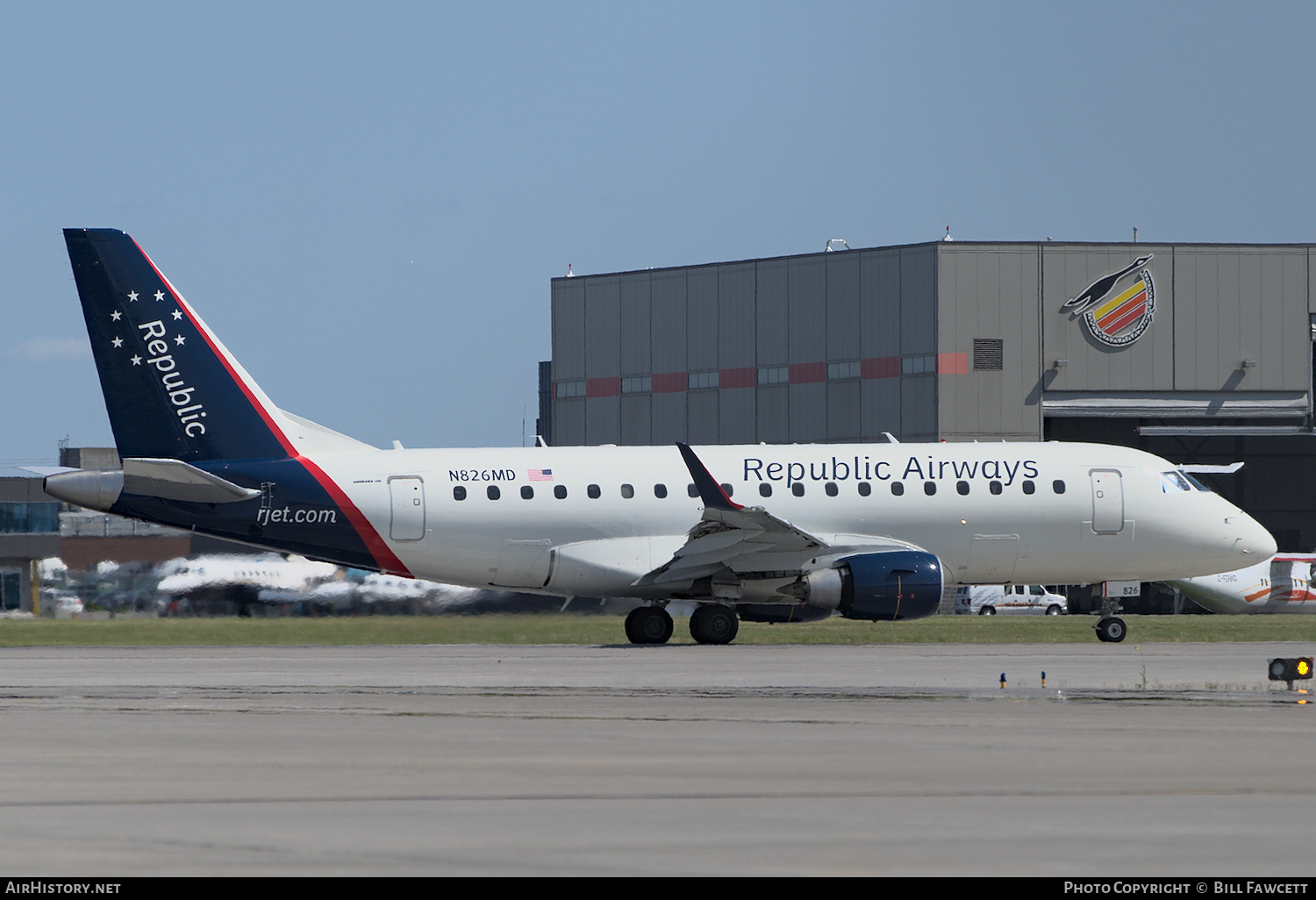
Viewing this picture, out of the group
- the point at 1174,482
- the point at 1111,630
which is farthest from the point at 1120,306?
the point at 1111,630

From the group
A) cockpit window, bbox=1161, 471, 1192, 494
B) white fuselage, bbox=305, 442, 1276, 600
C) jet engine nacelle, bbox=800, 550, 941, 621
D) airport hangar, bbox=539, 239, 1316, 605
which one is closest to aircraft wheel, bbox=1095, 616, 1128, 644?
white fuselage, bbox=305, 442, 1276, 600

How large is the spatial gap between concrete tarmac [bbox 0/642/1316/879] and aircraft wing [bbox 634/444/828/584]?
7432 millimetres

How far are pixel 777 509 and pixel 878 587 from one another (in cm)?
303

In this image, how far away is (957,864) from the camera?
315 inches

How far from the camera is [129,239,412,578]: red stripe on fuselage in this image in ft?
104

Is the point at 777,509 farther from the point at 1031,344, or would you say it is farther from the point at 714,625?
the point at 1031,344

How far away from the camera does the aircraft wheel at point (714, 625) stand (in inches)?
1244

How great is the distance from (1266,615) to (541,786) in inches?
1826

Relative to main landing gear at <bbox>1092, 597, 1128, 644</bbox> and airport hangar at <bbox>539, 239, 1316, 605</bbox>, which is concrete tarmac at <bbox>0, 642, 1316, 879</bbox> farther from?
airport hangar at <bbox>539, 239, 1316, 605</bbox>

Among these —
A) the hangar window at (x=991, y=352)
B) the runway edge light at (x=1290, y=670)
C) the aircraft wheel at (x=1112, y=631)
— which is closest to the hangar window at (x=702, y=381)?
the hangar window at (x=991, y=352)

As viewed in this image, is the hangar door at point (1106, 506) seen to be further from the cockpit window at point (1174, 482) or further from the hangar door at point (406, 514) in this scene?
the hangar door at point (406, 514)

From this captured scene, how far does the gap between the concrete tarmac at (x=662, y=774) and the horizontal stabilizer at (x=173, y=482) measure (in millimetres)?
7856

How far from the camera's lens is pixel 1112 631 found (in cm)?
3162
